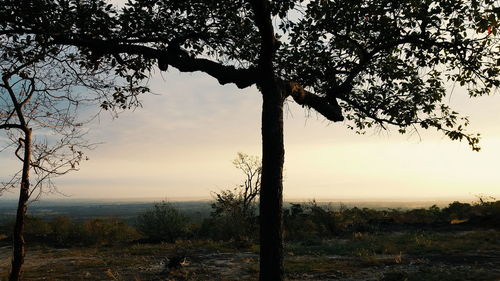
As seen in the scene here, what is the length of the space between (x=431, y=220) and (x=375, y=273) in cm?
1517

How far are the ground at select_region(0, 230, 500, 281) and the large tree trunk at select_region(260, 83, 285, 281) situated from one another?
2.83 m

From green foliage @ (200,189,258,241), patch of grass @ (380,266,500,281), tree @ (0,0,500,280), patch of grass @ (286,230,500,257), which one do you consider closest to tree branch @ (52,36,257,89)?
tree @ (0,0,500,280)

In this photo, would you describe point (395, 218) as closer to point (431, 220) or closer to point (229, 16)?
point (431, 220)

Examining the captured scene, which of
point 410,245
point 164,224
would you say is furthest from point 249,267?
point 164,224

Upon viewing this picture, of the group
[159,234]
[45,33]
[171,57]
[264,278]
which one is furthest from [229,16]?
[159,234]

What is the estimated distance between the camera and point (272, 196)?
7270 mm

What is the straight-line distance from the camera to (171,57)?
8.47 meters

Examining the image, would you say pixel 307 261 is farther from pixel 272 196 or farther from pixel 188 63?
pixel 188 63

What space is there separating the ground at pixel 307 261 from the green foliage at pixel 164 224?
2460 mm

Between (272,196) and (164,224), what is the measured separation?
46.3ft

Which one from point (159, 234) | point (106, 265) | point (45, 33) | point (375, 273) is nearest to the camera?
point (45, 33)

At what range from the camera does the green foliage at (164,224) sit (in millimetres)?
19953

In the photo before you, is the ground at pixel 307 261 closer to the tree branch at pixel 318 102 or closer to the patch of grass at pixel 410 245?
the patch of grass at pixel 410 245

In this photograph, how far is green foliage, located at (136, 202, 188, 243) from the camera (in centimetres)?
1995
